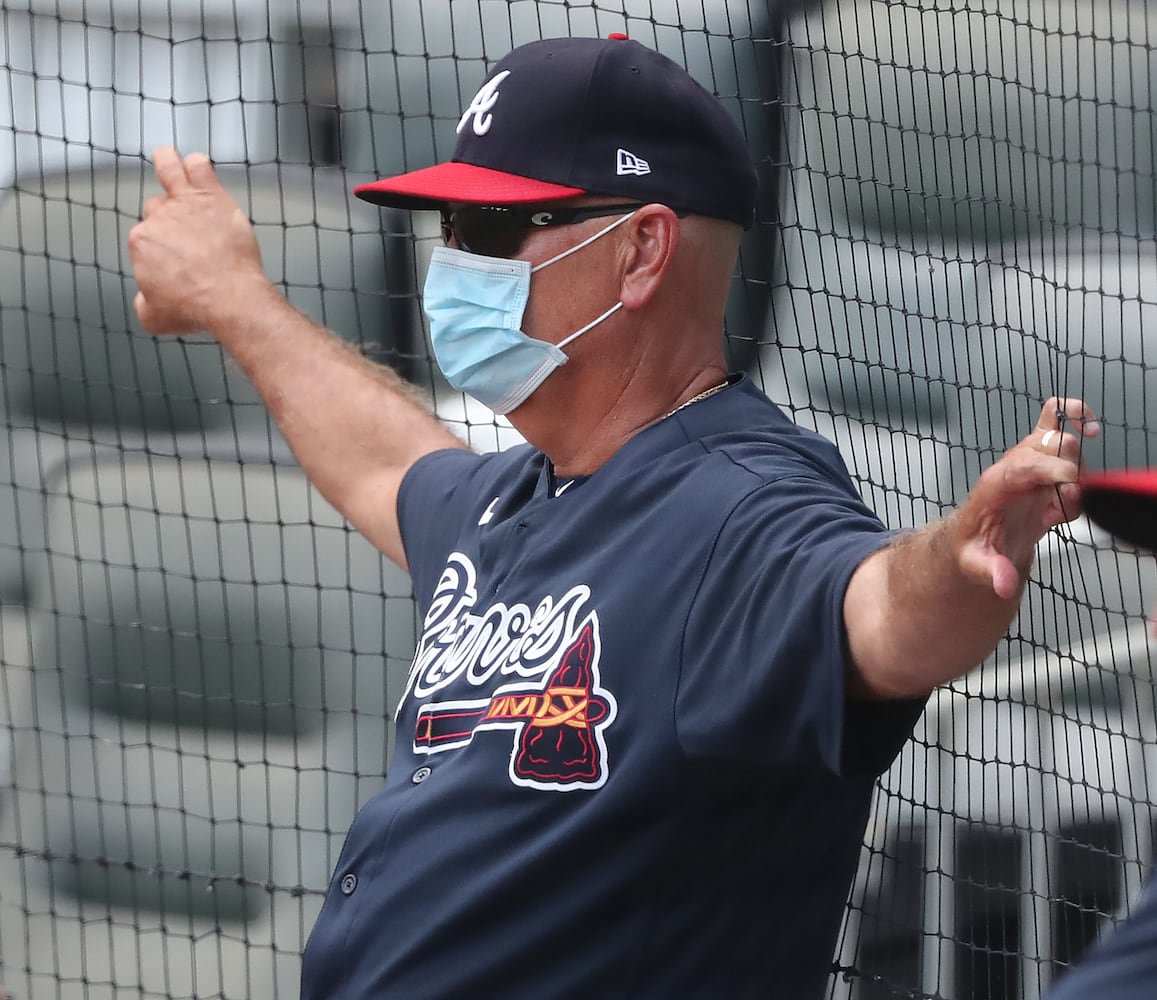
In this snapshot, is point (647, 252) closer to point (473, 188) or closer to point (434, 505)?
point (473, 188)

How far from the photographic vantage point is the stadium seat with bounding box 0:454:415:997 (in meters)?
2.90

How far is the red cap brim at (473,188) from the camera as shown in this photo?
4.83 feet

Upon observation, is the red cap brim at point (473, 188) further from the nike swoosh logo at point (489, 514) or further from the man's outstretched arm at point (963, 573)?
the man's outstretched arm at point (963, 573)

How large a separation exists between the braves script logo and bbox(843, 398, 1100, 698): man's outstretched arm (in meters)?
0.26

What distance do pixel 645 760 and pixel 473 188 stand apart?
58 centimetres

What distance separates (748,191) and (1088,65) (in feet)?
5.74

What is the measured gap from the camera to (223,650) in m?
3.05

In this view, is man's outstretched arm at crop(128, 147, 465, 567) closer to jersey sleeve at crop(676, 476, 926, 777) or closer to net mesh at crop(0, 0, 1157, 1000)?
net mesh at crop(0, 0, 1157, 1000)

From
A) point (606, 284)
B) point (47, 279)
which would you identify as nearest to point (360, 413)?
point (606, 284)

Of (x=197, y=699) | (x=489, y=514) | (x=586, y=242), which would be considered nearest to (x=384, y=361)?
(x=197, y=699)

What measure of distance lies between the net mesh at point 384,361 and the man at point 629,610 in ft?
3.02

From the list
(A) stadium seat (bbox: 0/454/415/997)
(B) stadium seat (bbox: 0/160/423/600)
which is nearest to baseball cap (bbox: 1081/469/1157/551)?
(A) stadium seat (bbox: 0/454/415/997)

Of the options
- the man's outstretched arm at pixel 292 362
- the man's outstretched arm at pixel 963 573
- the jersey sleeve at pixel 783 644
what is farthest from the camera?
the man's outstretched arm at pixel 292 362

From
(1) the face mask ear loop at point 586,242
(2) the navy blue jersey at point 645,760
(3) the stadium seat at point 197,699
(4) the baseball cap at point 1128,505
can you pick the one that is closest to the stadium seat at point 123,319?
(3) the stadium seat at point 197,699
